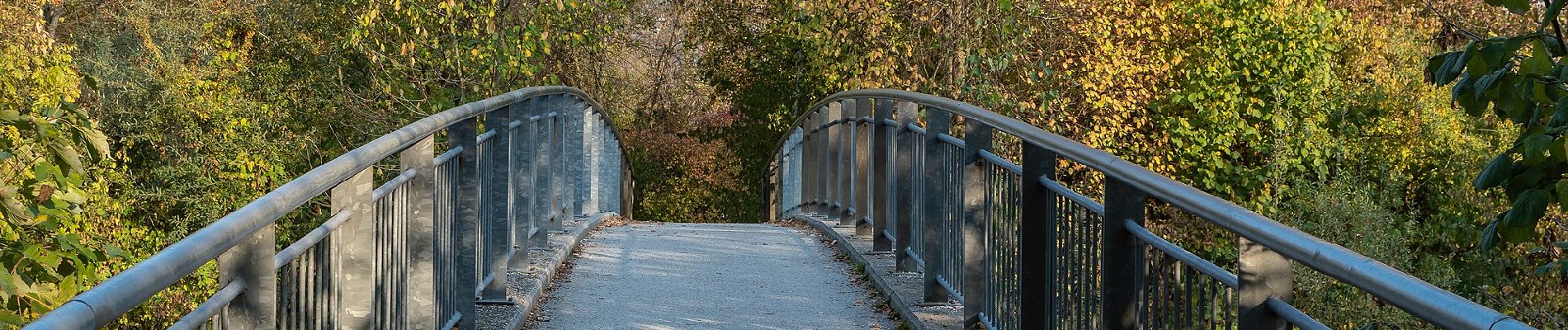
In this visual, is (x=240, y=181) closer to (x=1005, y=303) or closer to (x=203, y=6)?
(x=203, y=6)

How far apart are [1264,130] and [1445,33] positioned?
3260mm

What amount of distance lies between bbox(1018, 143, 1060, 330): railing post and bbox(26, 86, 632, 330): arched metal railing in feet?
5.78

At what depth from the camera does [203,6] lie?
1001 inches

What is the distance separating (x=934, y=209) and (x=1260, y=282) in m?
3.74

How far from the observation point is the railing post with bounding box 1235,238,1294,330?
2531 millimetres

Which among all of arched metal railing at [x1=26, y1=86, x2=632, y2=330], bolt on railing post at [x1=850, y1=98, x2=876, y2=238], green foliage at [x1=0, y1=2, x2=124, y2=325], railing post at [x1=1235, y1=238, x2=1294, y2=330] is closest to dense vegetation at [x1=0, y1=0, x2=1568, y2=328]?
bolt on railing post at [x1=850, y1=98, x2=876, y2=238]

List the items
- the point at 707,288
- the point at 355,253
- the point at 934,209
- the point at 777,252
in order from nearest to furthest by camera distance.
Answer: the point at 355,253 < the point at 934,209 < the point at 707,288 < the point at 777,252

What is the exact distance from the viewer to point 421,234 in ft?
14.9

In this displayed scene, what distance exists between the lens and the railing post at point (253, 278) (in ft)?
8.44

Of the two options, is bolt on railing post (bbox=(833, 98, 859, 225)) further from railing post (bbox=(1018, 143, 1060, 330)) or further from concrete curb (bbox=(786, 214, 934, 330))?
railing post (bbox=(1018, 143, 1060, 330))

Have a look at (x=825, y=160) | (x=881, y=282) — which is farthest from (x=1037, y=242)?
(x=825, y=160)

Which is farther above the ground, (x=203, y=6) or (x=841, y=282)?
(x=203, y=6)

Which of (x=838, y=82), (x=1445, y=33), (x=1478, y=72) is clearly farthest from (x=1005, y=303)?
(x=1445, y=33)

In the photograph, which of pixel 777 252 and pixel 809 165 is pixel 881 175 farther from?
pixel 809 165
